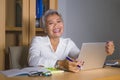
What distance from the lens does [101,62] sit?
1.64m

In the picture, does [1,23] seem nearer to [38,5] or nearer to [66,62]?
[38,5]

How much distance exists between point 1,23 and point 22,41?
1.00 ft

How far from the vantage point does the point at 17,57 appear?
1.94 metres

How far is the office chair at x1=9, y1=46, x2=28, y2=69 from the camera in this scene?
192cm

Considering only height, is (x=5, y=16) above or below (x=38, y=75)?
above

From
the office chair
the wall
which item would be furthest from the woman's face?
the wall

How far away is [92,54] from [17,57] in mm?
724

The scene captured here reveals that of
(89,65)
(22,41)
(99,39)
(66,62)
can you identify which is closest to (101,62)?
(89,65)

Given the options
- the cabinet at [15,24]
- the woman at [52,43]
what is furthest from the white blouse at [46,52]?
the cabinet at [15,24]

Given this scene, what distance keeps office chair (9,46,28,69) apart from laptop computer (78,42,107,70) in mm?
635

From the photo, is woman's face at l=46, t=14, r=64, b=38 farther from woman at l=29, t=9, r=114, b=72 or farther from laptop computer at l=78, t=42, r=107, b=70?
laptop computer at l=78, t=42, r=107, b=70

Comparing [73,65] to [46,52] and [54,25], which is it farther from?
[54,25]

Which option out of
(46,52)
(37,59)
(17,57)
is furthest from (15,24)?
(37,59)

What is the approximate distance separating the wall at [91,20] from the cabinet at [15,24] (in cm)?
43
